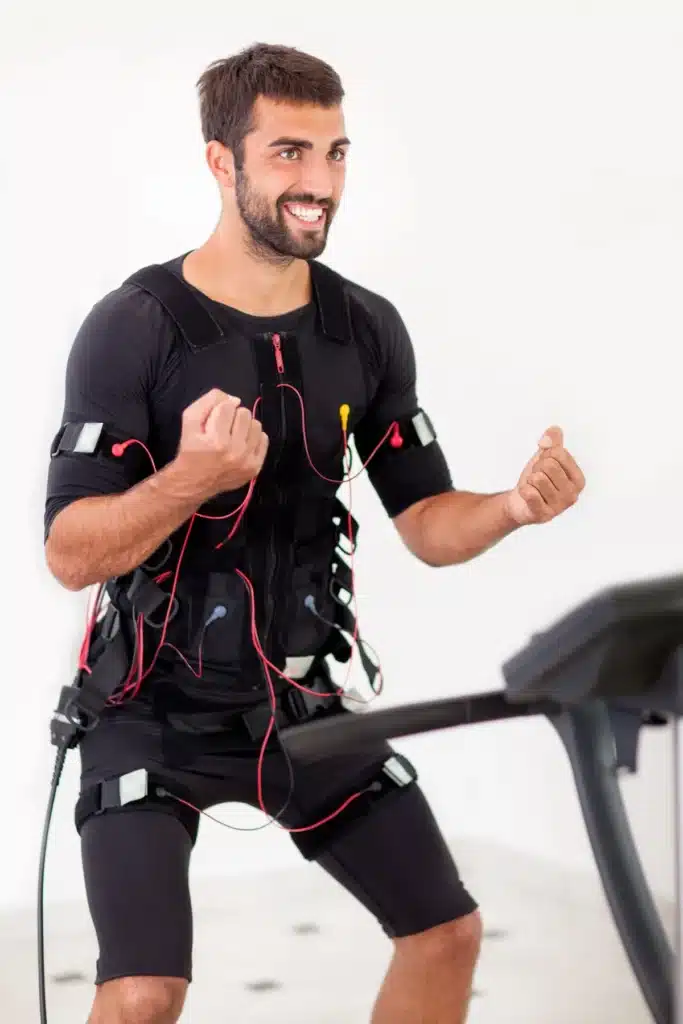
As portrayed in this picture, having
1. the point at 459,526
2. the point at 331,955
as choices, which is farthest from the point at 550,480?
the point at 331,955

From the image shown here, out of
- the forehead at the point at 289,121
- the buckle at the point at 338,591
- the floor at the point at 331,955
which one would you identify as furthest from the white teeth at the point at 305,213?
the floor at the point at 331,955

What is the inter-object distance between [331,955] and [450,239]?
5.65ft

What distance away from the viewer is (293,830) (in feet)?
6.72

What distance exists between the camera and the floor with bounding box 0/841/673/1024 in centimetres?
300

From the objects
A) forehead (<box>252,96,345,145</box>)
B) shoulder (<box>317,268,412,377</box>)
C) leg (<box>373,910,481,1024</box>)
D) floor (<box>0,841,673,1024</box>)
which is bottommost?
floor (<box>0,841,673,1024</box>)

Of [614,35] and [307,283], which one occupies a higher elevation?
[614,35]

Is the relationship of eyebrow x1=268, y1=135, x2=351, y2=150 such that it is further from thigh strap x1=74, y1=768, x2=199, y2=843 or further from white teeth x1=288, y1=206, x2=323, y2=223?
thigh strap x1=74, y1=768, x2=199, y2=843

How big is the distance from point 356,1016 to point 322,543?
1307 millimetres

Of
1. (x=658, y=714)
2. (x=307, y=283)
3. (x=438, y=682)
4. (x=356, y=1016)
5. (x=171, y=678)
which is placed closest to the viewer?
(x=658, y=714)

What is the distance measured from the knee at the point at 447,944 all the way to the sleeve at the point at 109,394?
721mm

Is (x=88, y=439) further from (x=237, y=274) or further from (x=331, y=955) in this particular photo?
(x=331, y=955)

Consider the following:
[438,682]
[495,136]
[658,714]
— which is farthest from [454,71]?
[658,714]

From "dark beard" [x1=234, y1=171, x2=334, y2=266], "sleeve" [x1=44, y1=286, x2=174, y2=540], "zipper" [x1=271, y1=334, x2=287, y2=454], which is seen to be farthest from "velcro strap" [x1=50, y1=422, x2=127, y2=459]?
"dark beard" [x1=234, y1=171, x2=334, y2=266]

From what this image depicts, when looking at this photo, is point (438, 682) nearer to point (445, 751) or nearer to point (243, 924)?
Answer: point (445, 751)
